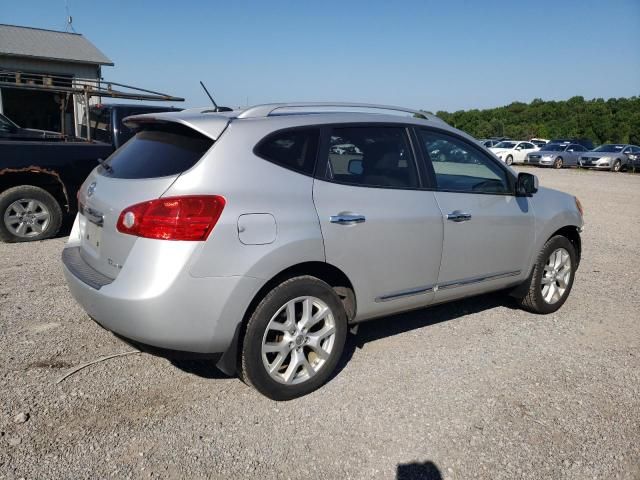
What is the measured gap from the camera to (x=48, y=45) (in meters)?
19.4

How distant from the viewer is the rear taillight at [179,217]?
9.46 feet

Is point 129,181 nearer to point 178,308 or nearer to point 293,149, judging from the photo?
point 178,308

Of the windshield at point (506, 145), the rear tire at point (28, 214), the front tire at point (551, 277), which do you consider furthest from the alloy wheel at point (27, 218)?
the windshield at point (506, 145)

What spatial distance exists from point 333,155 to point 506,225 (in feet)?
5.68

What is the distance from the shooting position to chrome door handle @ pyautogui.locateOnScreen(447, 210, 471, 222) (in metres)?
4.01

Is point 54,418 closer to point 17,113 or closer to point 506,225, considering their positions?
point 506,225

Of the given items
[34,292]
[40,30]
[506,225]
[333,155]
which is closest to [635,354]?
[506,225]

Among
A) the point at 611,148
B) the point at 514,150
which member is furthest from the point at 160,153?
the point at 611,148

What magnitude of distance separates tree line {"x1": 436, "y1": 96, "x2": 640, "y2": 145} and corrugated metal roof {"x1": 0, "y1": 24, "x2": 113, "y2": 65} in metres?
37.2

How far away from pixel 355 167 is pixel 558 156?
30.3 meters

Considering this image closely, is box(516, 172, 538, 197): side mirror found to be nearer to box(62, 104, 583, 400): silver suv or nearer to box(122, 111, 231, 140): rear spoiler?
box(62, 104, 583, 400): silver suv

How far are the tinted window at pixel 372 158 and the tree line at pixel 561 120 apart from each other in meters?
45.2

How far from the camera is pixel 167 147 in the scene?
331 centimetres

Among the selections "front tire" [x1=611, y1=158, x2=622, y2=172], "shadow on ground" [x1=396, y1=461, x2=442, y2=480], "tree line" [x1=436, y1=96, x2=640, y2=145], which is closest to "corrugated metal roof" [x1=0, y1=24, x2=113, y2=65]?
"shadow on ground" [x1=396, y1=461, x2=442, y2=480]
